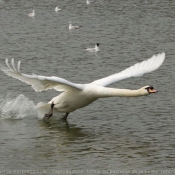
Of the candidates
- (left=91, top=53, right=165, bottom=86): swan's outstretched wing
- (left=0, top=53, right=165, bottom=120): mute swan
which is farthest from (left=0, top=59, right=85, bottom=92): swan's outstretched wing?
(left=91, top=53, right=165, bottom=86): swan's outstretched wing

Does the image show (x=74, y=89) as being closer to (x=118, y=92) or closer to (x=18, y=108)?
(x=118, y=92)

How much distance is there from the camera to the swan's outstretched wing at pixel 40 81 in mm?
15109

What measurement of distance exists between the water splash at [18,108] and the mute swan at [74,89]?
0.52 m

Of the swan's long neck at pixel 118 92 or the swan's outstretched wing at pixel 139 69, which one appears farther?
the swan's outstretched wing at pixel 139 69

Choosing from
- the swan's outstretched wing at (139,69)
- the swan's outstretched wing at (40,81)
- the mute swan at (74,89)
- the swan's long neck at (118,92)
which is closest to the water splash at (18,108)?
the mute swan at (74,89)

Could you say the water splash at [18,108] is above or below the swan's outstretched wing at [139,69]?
below

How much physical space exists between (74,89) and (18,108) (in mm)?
1997

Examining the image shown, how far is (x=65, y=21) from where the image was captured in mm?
41875

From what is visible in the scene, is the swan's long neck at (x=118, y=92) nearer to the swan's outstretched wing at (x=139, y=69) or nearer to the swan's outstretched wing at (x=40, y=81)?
the swan's outstretched wing at (x=40, y=81)

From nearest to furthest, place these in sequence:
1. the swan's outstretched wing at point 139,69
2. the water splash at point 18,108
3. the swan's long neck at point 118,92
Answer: the swan's long neck at point 118,92, the swan's outstretched wing at point 139,69, the water splash at point 18,108

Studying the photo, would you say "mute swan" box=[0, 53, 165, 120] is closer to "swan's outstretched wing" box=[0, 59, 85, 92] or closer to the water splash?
"swan's outstretched wing" box=[0, 59, 85, 92]

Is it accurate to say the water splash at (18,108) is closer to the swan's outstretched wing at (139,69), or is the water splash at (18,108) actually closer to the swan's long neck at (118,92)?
the swan's outstretched wing at (139,69)

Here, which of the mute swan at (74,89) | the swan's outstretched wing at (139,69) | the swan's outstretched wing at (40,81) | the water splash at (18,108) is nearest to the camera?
the swan's outstretched wing at (40,81)

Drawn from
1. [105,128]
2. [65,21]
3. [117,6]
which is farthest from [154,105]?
[117,6]
